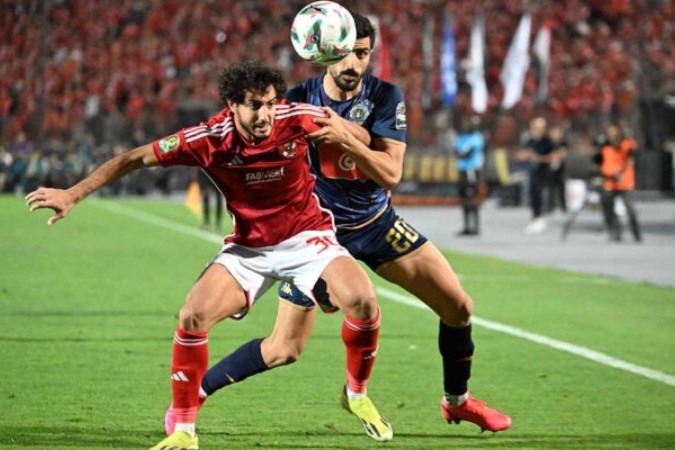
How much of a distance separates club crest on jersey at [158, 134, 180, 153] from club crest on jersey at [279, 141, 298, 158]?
20.3 inches

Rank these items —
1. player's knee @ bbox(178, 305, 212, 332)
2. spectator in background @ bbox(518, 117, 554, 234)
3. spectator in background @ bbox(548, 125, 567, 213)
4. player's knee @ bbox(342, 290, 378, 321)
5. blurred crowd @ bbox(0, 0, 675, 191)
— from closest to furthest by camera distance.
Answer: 1. player's knee @ bbox(178, 305, 212, 332)
2. player's knee @ bbox(342, 290, 378, 321)
3. spectator in background @ bbox(518, 117, 554, 234)
4. spectator in background @ bbox(548, 125, 567, 213)
5. blurred crowd @ bbox(0, 0, 675, 191)

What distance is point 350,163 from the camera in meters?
7.88

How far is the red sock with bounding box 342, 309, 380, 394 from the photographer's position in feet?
25.1

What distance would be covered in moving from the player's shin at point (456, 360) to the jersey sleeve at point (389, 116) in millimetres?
1067

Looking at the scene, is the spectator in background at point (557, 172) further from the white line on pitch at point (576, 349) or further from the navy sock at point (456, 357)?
the navy sock at point (456, 357)

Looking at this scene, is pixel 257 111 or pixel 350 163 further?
pixel 350 163

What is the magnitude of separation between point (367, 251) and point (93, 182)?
1623 millimetres

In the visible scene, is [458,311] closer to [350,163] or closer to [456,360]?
[456,360]

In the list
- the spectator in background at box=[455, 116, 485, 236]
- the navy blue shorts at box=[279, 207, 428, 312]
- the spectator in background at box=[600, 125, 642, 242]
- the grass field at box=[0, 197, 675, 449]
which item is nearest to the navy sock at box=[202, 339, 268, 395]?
the grass field at box=[0, 197, 675, 449]

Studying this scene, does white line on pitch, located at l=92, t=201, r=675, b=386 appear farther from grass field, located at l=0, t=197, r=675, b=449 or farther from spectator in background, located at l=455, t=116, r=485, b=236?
spectator in background, located at l=455, t=116, r=485, b=236

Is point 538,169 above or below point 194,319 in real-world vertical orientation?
below

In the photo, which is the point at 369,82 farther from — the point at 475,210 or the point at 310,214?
the point at 475,210

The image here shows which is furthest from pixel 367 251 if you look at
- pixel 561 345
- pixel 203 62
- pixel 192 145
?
pixel 203 62

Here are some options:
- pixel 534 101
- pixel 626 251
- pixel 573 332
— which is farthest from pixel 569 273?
pixel 534 101
